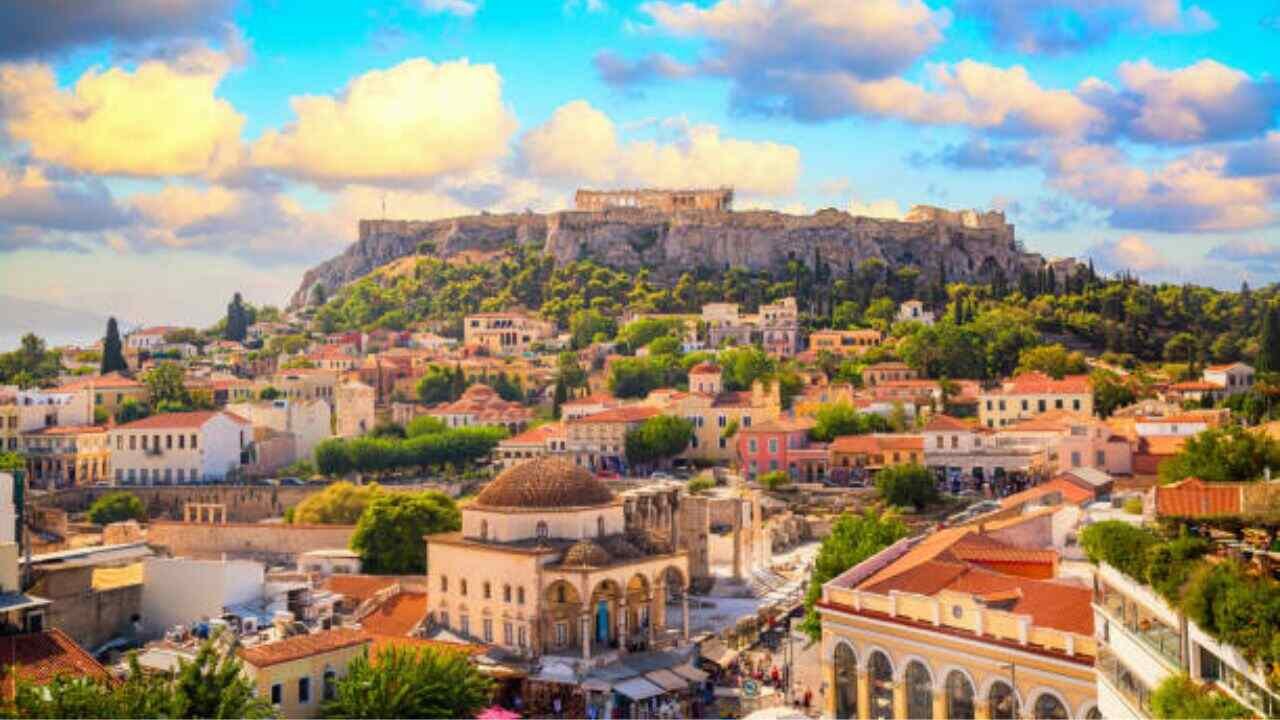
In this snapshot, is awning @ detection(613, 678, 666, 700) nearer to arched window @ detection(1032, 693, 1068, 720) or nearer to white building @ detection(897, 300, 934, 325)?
arched window @ detection(1032, 693, 1068, 720)

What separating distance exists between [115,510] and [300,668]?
4666 cm

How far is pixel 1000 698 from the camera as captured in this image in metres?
29.1

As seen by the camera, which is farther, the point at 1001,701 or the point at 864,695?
the point at 864,695

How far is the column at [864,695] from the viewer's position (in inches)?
1249

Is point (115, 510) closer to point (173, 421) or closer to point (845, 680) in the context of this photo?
point (173, 421)

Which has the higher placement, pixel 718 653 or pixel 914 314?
pixel 914 314

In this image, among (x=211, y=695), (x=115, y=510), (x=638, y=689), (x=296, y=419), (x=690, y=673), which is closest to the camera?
(x=211, y=695)

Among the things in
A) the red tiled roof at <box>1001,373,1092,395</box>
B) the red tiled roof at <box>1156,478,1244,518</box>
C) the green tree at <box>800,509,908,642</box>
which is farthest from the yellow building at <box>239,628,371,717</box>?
Result: the red tiled roof at <box>1001,373,1092,395</box>

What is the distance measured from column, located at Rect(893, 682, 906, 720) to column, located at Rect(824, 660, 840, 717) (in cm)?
172

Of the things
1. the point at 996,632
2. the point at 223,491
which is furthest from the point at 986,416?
the point at 996,632

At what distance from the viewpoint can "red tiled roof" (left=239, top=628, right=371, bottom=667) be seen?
2941cm

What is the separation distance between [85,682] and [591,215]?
12021cm

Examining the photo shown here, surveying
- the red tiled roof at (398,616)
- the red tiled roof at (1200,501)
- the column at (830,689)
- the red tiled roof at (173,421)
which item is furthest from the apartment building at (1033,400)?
the red tiled roof at (1200,501)

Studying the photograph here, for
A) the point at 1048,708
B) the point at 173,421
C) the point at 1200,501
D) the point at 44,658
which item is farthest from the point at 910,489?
the point at 1200,501
